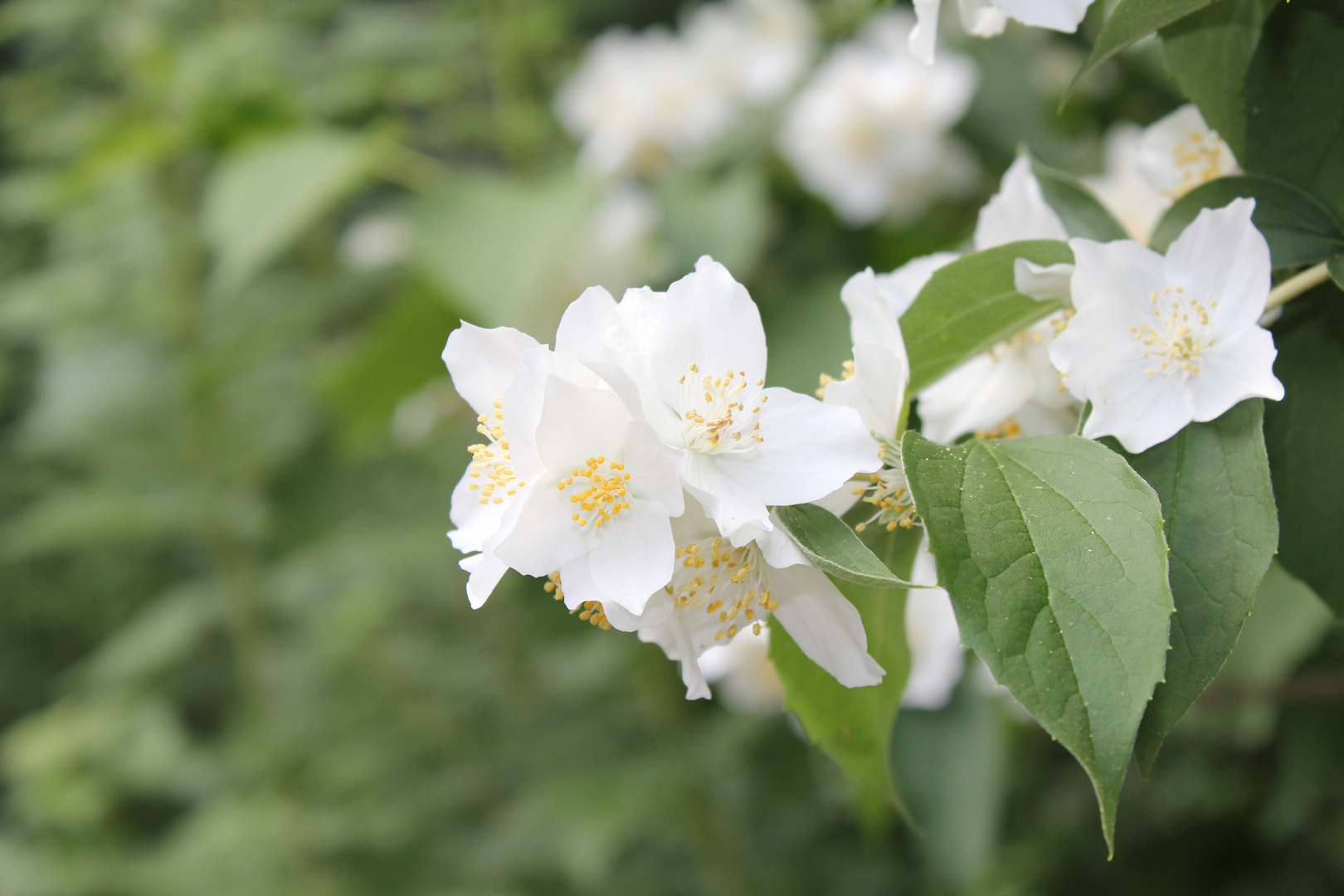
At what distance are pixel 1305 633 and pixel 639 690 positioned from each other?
78 centimetres

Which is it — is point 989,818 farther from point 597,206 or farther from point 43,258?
point 43,258

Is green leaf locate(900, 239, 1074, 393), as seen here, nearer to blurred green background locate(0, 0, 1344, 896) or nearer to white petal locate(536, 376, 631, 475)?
white petal locate(536, 376, 631, 475)

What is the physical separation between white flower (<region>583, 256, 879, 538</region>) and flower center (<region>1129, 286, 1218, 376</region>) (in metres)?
0.12

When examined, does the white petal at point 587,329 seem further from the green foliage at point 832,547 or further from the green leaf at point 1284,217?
the green leaf at point 1284,217

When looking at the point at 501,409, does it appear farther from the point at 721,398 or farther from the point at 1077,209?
the point at 1077,209

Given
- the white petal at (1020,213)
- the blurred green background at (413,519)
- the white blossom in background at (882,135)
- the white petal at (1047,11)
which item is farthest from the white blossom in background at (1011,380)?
the white blossom in background at (882,135)

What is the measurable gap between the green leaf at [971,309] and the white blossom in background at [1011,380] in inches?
1.4

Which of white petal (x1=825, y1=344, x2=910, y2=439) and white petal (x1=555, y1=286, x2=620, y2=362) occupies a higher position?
white petal (x1=555, y1=286, x2=620, y2=362)

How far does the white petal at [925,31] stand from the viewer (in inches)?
15.8

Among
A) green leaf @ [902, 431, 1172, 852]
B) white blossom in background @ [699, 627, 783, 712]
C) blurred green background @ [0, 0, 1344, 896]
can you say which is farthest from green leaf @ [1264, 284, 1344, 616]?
white blossom in background @ [699, 627, 783, 712]

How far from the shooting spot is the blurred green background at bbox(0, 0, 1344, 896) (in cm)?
111

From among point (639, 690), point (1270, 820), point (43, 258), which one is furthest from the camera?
point (43, 258)

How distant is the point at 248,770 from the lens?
4.99ft

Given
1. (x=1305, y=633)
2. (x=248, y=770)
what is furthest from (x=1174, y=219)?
(x=248, y=770)
